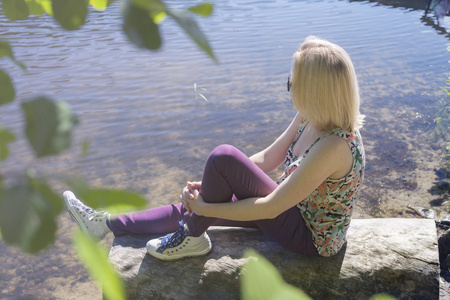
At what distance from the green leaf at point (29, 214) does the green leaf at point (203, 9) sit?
197 mm

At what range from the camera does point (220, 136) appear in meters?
5.32

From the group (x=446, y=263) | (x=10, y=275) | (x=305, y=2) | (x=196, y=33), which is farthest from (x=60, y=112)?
(x=305, y=2)

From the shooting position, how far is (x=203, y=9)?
15.7 inches

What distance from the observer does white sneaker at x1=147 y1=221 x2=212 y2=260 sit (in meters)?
2.35

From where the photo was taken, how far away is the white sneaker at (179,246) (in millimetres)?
2350

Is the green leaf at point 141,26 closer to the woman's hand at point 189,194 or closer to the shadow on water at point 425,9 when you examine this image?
the woman's hand at point 189,194

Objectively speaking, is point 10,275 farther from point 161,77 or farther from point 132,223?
point 161,77

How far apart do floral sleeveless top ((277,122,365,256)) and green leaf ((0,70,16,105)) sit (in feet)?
6.10

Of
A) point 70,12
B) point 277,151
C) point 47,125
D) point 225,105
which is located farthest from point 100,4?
point 225,105

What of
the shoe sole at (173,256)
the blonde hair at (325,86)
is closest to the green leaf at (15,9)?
the blonde hair at (325,86)

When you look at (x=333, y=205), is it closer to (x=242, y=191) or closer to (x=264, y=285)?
(x=242, y=191)

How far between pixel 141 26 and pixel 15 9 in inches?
7.0

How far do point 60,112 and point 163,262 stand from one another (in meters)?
2.16

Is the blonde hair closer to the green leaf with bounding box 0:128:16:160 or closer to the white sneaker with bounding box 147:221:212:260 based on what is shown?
the white sneaker with bounding box 147:221:212:260
